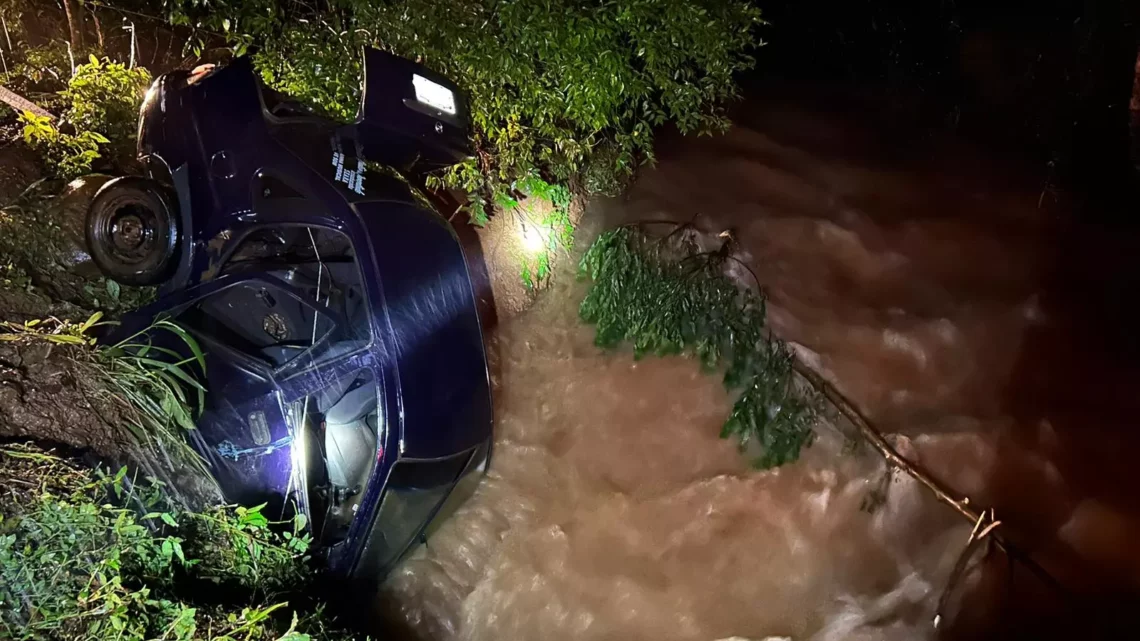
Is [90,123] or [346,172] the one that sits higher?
[90,123]

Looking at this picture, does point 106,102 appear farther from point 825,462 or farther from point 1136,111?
point 1136,111

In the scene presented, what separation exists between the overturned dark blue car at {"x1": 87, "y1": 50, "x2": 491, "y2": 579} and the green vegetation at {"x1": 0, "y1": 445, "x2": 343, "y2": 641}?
0.47 meters

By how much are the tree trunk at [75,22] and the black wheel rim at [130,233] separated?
2185mm

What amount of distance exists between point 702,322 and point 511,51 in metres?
2.19

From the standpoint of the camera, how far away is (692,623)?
11.8ft

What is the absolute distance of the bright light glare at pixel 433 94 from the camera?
356 cm

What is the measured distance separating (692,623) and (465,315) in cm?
215

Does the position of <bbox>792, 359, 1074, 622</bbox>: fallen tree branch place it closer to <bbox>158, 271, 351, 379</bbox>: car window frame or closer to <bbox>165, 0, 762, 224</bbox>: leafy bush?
<bbox>165, 0, 762, 224</bbox>: leafy bush

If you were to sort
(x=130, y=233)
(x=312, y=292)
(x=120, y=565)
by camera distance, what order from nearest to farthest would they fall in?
(x=120, y=565)
(x=130, y=233)
(x=312, y=292)

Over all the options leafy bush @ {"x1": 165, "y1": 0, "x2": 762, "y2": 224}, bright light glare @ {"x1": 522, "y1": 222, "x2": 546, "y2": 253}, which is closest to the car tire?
leafy bush @ {"x1": 165, "y1": 0, "x2": 762, "y2": 224}

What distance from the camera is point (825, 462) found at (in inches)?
153

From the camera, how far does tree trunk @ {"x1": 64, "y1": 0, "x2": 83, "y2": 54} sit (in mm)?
4263

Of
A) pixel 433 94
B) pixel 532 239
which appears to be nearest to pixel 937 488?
pixel 532 239

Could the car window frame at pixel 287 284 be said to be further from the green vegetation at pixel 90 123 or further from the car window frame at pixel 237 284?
the green vegetation at pixel 90 123
